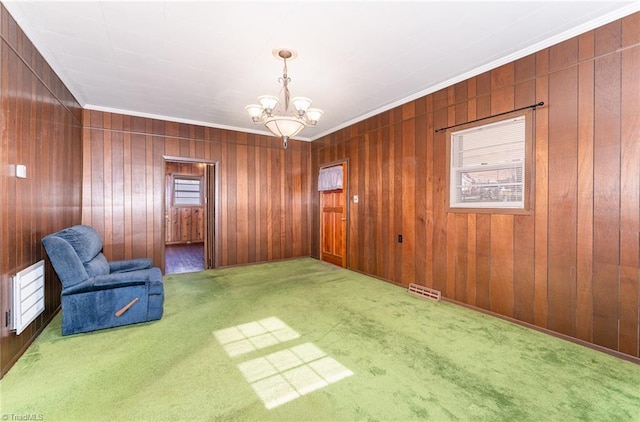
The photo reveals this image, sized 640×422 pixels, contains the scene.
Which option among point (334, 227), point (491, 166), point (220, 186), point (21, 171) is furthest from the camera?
point (334, 227)

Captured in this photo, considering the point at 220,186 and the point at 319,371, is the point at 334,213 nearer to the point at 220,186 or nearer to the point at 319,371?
the point at 220,186

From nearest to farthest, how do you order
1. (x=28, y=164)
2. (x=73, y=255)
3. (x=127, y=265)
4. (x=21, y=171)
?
(x=21, y=171) → (x=28, y=164) → (x=73, y=255) → (x=127, y=265)

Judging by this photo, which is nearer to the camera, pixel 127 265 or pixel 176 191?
pixel 127 265

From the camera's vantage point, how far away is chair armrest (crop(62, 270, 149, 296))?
2666mm

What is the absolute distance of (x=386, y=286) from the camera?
4.38m

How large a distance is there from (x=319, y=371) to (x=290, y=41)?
9.66 ft

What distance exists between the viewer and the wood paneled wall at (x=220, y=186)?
15.0ft

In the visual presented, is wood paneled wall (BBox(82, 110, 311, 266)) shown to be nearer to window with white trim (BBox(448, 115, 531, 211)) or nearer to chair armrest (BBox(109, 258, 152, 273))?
chair armrest (BBox(109, 258, 152, 273))

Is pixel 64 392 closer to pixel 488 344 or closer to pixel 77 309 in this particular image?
pixel 77 309

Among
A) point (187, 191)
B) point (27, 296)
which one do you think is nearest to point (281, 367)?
point (27, 296)

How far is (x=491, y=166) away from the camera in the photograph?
3.28 meters

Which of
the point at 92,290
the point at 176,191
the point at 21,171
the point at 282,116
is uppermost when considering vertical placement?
the point at 282,116

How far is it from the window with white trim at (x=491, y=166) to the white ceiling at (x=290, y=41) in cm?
73

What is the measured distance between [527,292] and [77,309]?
4458mm
